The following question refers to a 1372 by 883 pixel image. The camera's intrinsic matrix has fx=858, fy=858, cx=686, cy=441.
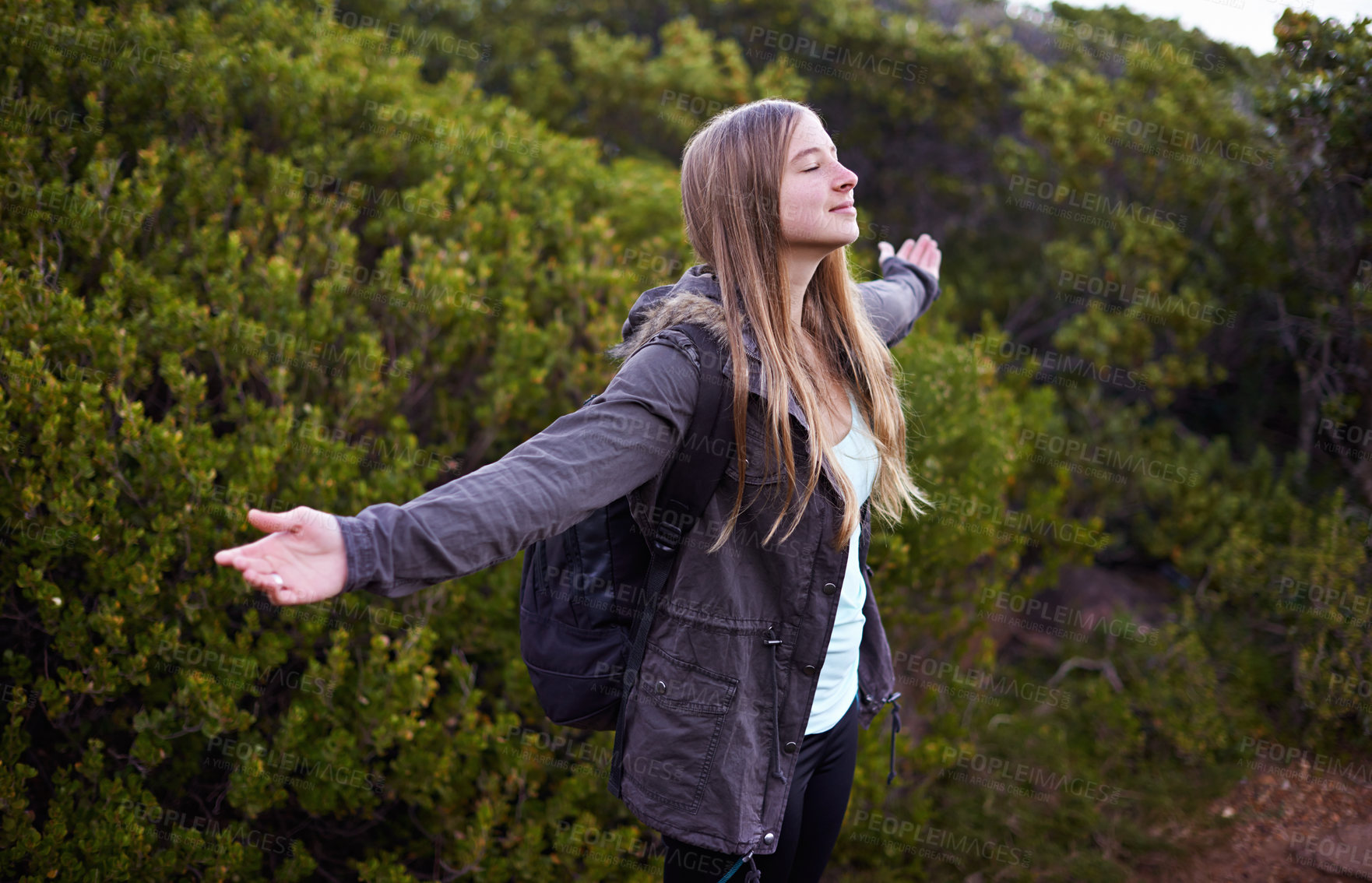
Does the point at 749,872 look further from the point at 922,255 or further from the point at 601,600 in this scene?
the point at 922,255

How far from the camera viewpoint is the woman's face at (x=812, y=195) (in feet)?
5.82

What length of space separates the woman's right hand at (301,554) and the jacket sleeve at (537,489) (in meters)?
0.02

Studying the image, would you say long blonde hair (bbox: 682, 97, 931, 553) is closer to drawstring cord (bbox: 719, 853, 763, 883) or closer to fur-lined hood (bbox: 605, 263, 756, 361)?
fur-lined hood (bbox: 605, 263, 756, 361)

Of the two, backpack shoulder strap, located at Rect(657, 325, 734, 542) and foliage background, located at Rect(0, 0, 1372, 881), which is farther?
foliage background, located at Rect(0, 0, 1372, 881)

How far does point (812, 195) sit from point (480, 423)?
221cm

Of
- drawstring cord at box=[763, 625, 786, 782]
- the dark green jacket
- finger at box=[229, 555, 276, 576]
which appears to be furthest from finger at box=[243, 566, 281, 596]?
drawstring cord at box=[763, 625, 786, 782]

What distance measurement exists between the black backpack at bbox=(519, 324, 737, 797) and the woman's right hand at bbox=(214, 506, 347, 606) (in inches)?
24.8

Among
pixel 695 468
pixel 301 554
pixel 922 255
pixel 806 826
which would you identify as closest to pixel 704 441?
pixel 695 468

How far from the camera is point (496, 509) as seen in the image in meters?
1.27

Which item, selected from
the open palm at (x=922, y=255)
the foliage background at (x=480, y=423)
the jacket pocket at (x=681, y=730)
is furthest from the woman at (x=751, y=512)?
the foliage background at (x=480, y=423)

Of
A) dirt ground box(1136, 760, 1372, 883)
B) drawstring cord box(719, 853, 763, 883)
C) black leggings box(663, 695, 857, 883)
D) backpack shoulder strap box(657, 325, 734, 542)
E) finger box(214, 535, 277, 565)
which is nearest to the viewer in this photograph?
finger box(214, 535, 277, 565)

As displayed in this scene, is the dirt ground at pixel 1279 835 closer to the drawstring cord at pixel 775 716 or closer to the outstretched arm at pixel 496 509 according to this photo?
the drawstring cord at pixel 775 716

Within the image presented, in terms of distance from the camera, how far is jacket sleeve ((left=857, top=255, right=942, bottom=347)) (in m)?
2.44

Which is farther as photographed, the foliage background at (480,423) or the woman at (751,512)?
the foliage background at (480,423)
